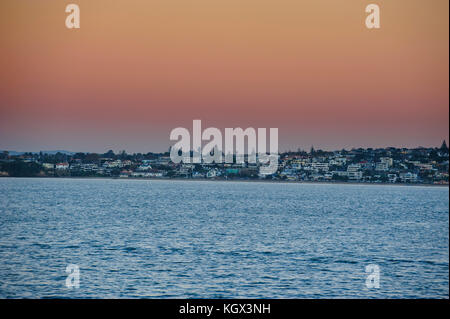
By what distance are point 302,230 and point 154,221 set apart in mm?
18117

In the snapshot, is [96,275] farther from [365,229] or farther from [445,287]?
[365,229]

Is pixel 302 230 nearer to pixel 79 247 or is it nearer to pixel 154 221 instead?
pixel 154 221

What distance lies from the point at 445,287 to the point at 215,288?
41.9 ft

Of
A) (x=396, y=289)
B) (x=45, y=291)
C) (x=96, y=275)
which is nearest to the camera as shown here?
(x=45, y=291)

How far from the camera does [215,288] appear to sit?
29609 mm

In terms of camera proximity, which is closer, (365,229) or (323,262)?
(323,262)

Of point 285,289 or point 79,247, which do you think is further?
point 79,247

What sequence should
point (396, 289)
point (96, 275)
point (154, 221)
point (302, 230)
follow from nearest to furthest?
1. point (396, 289)
2. point (96, 275)
3. point (302, 230)
4. point (154, 221)

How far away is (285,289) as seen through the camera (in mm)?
29578
